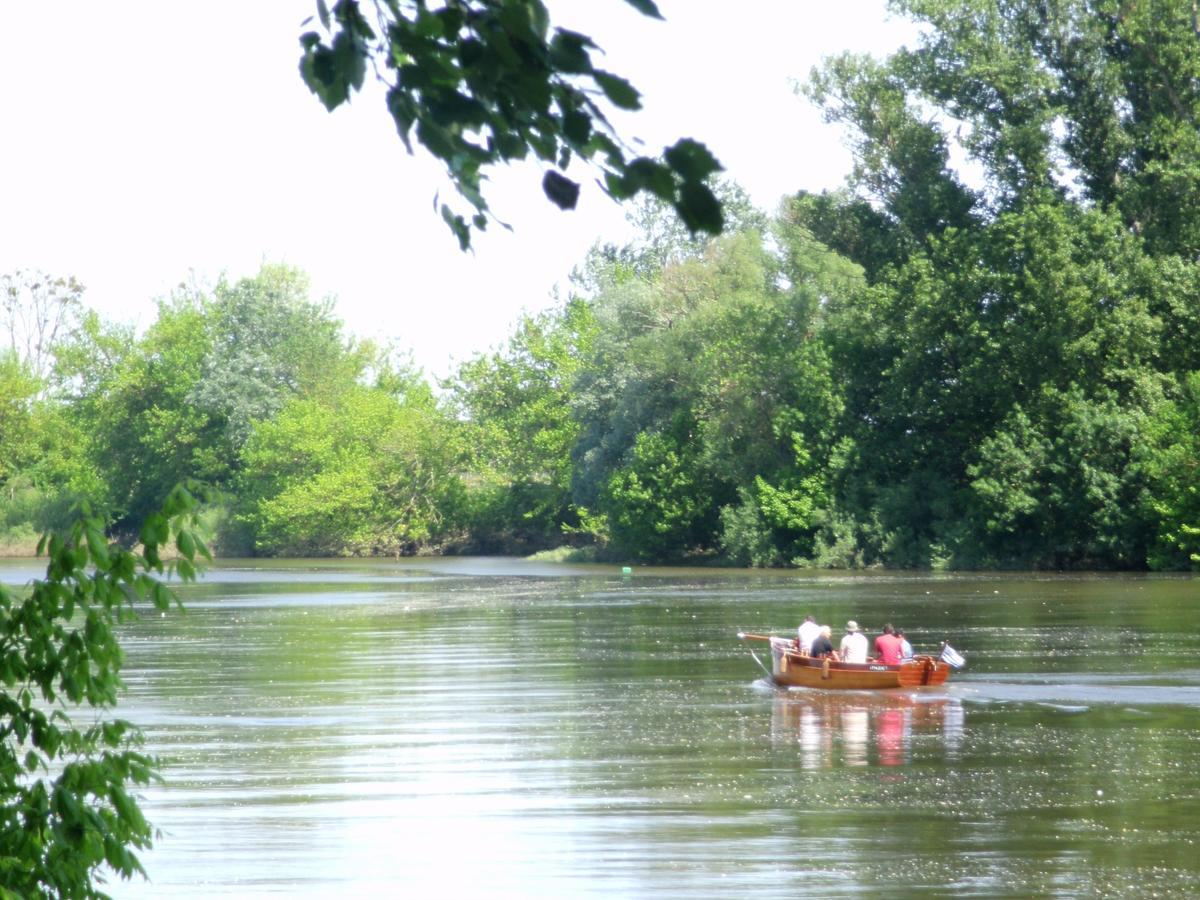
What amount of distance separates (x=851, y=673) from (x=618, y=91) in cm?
2193

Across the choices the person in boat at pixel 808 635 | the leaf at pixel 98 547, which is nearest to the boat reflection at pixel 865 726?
the person in boat at pixel 808 635

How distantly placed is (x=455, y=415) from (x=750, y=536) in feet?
82.4

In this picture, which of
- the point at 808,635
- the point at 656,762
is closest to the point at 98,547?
the point at 656,762

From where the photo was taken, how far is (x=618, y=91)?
3.67m

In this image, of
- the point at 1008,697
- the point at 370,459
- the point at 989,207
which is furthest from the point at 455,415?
the point at 1008,697

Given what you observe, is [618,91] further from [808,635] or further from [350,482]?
[350,482]

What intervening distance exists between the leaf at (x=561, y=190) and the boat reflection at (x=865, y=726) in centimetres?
1542

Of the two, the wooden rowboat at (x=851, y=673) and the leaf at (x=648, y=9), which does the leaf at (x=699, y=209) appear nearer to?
the leaf at (x=648, y=9)

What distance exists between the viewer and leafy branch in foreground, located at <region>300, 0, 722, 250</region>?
3.66 meters

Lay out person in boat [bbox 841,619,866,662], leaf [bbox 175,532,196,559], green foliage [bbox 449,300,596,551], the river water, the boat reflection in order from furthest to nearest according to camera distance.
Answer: green foliage [bbox 449,300,596,551]
person in boat [bbox 841,619,866,662]
the boat reflection
the river water
leaf [bbox 175,532,196,559]

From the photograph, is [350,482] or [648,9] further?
[350,482]

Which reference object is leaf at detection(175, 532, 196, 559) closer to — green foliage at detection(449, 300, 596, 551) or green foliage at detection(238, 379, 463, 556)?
green foliage at detection(449, 300, 596, 551)

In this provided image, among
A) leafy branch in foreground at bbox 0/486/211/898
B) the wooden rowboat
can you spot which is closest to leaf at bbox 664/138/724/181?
leafy branch in foreground at bbox 0/486/211/898

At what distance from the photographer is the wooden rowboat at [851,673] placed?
79.7 feet
